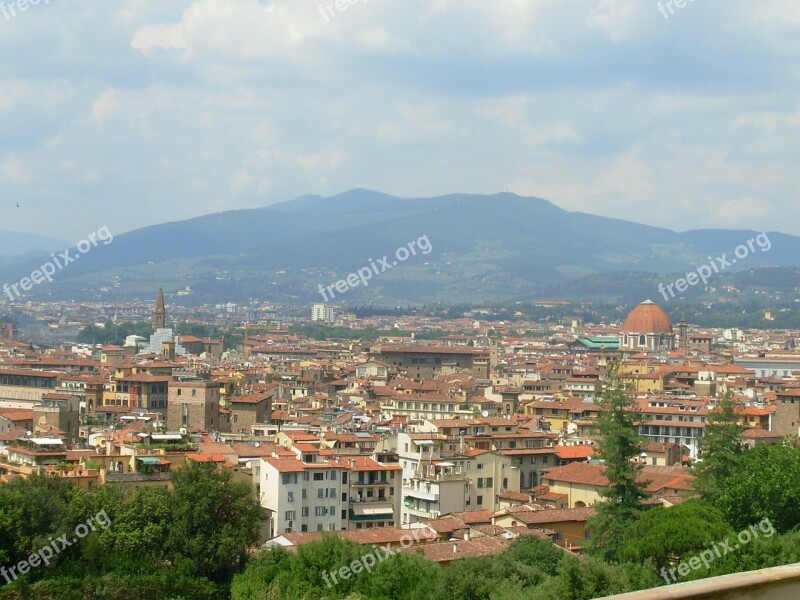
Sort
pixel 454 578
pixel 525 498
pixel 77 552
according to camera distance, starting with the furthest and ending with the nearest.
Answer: pixel 525 498 → pixel 77 552 → pixel 454 578

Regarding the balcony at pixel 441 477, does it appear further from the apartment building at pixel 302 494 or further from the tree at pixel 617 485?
the tree at pixel 617 485

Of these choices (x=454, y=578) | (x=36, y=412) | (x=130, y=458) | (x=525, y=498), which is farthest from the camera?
(x=36, y=412)

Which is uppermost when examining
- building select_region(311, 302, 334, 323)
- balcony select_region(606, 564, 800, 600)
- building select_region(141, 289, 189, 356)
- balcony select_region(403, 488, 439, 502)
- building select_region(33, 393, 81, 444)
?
building select_region(311, 302, 334, 323)

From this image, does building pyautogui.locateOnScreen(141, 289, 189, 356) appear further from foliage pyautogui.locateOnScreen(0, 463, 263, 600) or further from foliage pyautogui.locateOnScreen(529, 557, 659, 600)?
foliage pyautogui.locateOnScreen(529, 557, 659, 600)

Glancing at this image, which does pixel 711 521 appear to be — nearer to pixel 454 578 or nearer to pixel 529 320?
pixel 454 578

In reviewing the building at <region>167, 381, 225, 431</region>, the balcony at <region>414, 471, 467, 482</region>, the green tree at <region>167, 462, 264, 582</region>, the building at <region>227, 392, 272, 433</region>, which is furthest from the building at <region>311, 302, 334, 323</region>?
the green tree at <region>167, 462, 264, 582</region>

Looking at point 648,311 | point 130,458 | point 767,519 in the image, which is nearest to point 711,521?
point 767,519

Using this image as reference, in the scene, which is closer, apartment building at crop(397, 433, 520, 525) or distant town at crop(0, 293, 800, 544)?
distant town at crop(0, 293, 800, 544)
